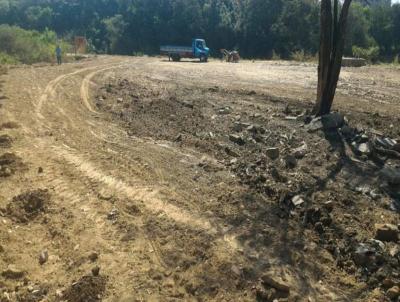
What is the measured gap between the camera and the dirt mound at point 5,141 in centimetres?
847

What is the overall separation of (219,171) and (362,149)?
254cm

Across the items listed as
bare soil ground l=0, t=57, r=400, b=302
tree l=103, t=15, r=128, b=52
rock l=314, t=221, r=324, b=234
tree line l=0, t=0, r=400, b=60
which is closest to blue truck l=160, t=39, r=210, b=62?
tree line l=0, t=0, r=400, b=60

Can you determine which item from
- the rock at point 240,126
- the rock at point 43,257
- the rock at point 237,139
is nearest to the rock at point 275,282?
the rock at point 43,257

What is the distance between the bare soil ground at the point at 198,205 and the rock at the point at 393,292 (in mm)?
22

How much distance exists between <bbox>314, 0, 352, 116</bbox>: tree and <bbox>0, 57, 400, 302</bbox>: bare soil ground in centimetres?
62

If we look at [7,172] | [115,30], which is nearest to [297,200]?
[7,172]

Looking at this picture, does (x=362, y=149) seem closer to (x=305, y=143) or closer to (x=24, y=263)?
(x=305, y=143)

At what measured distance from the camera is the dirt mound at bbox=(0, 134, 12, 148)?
8.47 meters

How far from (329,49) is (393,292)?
225 inches

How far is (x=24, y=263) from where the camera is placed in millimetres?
4980

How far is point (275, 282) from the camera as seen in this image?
14.7 ft

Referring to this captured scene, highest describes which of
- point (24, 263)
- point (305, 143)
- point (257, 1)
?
point (257, 1)

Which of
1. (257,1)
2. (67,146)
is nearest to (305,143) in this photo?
(67,146)

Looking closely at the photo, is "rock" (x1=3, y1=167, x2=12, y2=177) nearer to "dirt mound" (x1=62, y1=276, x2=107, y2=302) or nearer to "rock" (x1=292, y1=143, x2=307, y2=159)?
"dirt mound" (x1=62, y1=276, x2=107, y2=302)
